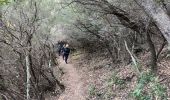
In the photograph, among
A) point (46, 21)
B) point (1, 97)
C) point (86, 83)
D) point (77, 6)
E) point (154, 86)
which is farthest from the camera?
point (46, 21)

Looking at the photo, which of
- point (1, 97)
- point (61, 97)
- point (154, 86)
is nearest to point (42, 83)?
point (61, 97)

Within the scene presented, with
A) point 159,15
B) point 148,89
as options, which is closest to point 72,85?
point 148,89

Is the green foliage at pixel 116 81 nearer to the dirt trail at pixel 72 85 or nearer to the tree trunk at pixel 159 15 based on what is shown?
the dirt trail at pixel 72 85

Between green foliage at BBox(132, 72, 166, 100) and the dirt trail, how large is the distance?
4.55 m

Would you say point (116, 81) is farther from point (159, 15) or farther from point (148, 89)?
point (159, 15)

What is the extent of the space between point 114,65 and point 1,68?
30.5 ft

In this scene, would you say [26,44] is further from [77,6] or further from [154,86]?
[154,86]

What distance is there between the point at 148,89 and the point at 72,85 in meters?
9.50

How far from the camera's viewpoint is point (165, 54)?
1797 centimetres

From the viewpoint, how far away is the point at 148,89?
13773 millimetres

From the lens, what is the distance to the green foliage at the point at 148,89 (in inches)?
501

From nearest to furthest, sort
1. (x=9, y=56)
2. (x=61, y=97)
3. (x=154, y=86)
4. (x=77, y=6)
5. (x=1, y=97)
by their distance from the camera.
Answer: (x=154, y=86) → (x=1, y=97) → (x=9, y=56) → (x=77, y=6) → (x=61, y=97)

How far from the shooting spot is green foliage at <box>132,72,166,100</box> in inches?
501

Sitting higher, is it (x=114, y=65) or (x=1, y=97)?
(x=1, y=97)
